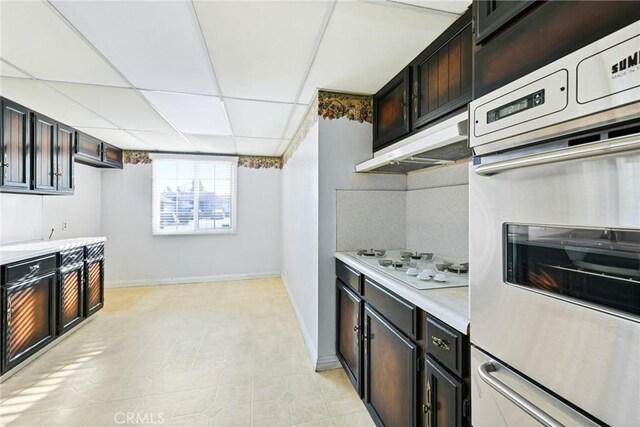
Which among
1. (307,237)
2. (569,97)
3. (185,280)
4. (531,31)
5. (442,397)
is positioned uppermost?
(531,31)

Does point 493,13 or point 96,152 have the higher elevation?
point 96,152

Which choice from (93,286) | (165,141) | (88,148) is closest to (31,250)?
(93,286)

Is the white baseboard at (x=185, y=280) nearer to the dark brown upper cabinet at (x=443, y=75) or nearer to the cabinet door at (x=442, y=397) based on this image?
the dark brown upper cabinet at (x=443, y=75)

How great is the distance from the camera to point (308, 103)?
264 cm

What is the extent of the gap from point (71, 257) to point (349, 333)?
313cm

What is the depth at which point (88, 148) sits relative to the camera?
147 inches

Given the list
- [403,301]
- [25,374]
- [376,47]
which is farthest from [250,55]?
[25,374]

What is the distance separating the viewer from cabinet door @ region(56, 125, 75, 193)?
314 cm

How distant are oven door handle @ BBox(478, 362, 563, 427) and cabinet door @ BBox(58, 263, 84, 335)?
374 cm

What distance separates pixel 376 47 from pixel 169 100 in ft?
6.43

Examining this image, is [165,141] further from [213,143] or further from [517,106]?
[517,106]

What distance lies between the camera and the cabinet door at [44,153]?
2.79 m

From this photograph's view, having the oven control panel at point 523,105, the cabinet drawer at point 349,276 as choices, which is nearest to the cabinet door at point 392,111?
the cabinet drawer at point 349,276

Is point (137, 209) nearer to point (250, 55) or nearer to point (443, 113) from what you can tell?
point (250, 55)
